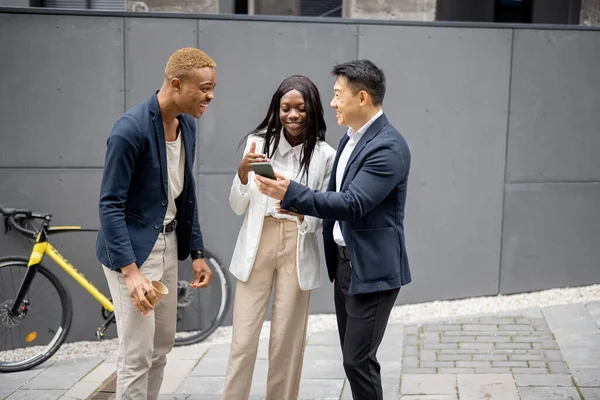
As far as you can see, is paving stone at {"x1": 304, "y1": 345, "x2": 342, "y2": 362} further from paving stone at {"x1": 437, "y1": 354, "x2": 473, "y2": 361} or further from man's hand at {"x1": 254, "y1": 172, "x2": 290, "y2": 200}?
man's hand at {"x1": 254, "y1": 172, "x2": 290, "y2": 200}

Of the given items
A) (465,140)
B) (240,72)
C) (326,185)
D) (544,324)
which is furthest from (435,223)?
(326,185)

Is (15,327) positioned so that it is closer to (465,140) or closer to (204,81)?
(204,81)

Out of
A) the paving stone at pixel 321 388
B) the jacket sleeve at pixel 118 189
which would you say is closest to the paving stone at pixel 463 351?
the paving stone at pixel 321 388

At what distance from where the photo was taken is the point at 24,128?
6.03m

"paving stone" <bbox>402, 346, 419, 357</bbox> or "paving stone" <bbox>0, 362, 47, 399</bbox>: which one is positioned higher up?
"paving stone" <bbox>402, 346, 419, 357</bbox>

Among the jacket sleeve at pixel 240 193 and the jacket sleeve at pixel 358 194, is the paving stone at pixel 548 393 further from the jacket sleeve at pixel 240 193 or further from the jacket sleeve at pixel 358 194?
the jacket sleeve at pixel 240 193

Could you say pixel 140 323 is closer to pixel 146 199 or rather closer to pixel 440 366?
pixel 146 199

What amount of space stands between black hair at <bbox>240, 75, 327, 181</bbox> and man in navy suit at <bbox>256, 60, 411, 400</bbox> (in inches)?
11.0

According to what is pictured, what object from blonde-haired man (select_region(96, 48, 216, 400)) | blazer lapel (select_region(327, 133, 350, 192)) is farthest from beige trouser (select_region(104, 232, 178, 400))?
blazer lapel (select_region(327, 133, 350, 192))

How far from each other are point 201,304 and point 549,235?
2981 mm

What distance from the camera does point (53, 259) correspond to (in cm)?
→ 585

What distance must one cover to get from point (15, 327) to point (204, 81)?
3342 mm

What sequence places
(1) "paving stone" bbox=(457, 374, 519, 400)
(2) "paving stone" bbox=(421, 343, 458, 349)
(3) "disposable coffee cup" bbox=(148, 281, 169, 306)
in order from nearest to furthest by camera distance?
(3) "disposable coffee cup" bbox=(148, 281, 169, 306) → (1) "paving stone" bbox=(457, 374, 519, 400) → (2) "paving stone" bbox=(421, 343, 458, 349)

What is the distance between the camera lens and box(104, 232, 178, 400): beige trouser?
12.3ft
